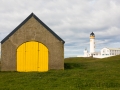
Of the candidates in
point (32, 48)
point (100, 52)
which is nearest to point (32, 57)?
point (32, 48)

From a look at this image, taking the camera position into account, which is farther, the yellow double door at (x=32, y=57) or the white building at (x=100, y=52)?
the white building at (x=100, y=52)

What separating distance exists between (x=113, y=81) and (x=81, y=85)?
3.03 m

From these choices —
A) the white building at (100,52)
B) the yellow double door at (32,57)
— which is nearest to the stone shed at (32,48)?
→ the yellow double door at (32,57)

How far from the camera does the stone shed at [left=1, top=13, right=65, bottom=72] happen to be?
93.1 ft

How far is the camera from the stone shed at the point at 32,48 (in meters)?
28.4

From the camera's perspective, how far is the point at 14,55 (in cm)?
2838

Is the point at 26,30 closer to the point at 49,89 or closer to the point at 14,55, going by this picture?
the point at 14,55

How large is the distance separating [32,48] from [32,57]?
1089 millimetres

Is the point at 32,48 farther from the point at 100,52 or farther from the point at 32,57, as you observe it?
the point at 100,52

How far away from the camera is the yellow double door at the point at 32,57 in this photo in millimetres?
28422

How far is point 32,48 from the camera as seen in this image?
28719 millimetres

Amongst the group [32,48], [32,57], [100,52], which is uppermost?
[32,48]

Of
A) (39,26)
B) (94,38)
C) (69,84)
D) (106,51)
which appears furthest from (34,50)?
(106,51)

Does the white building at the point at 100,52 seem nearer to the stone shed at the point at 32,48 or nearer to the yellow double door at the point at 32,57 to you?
the stone shed at the point at 32,48
